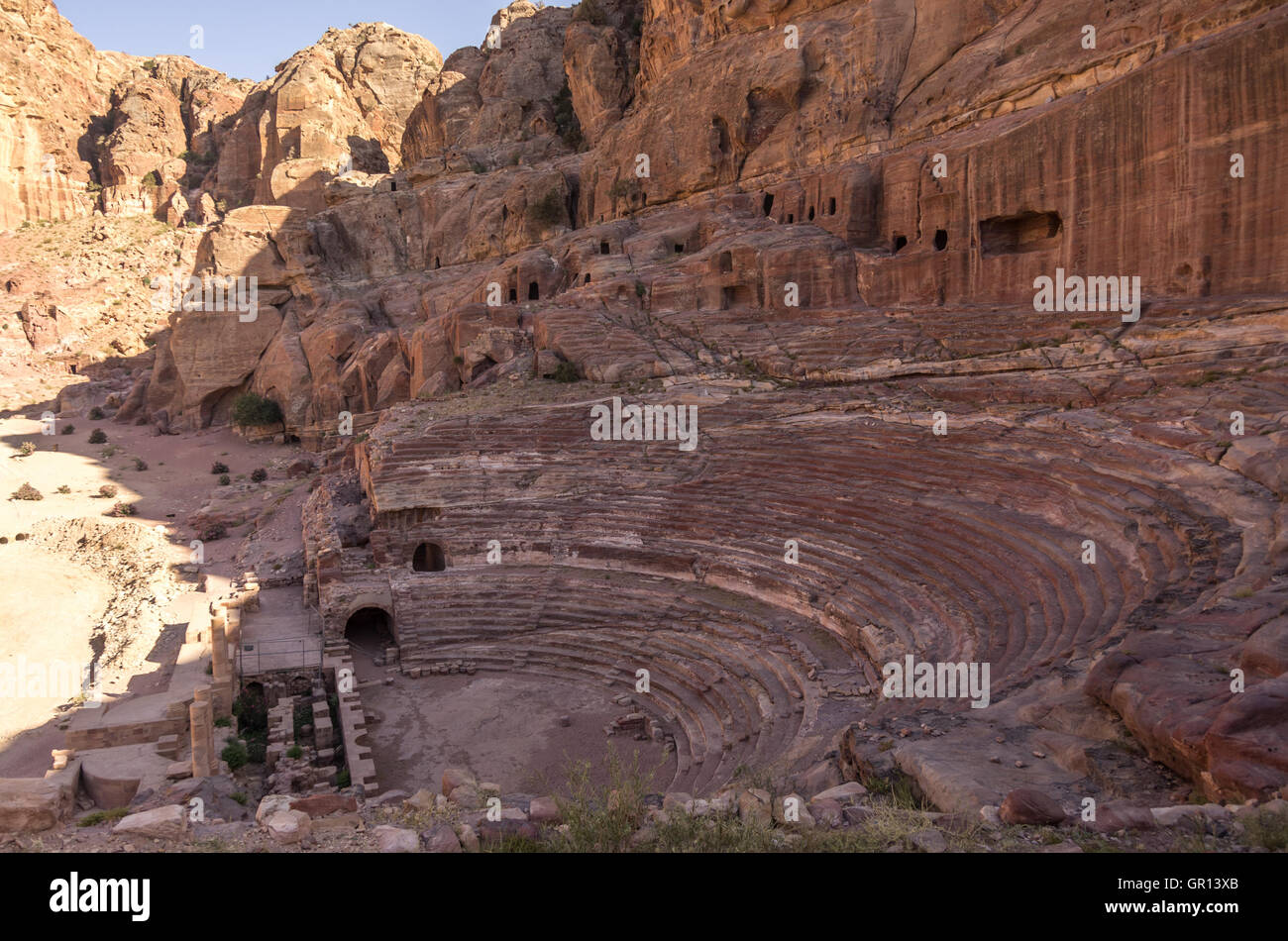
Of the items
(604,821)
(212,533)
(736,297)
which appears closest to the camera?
(604,821)

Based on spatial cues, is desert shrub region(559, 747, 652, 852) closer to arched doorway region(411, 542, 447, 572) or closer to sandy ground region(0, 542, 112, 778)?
sandy ground region(0, 542, 112, 778)

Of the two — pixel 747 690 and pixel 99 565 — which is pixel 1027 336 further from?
pixel 99 565

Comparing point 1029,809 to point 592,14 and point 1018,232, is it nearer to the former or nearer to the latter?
point 1018,232

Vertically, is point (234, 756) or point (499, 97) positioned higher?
point (499, 97)

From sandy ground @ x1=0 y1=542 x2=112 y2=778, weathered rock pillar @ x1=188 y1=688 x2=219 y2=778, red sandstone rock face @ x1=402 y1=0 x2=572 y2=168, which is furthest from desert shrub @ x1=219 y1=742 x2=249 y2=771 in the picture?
red sandstone rock face @ x1=402 y1=0 x2=572 y2=168

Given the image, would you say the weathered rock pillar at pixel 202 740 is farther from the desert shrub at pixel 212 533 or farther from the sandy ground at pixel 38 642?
the desert shrub at pixel 212 533

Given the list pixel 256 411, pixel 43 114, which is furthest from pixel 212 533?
pixel 43 114
